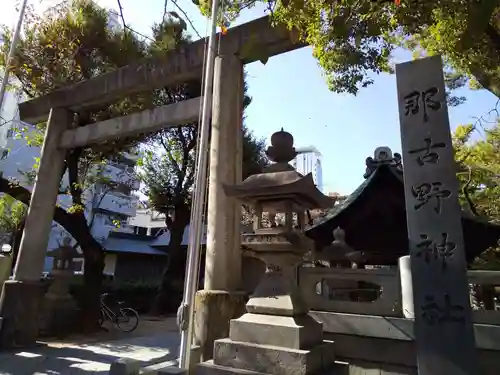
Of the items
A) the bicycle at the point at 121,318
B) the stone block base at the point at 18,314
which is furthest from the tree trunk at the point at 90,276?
the stone block base at the point at 18,314

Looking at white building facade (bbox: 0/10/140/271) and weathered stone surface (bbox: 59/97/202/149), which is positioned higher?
white building facade (bbox: 0/10/140/271)

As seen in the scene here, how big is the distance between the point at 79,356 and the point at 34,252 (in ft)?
8.18

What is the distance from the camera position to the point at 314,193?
415 centimetres

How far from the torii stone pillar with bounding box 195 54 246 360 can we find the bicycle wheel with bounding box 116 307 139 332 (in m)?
7.48

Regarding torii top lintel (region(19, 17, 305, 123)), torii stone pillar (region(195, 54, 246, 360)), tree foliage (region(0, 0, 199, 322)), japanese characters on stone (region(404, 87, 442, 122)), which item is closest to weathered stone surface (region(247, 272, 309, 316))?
torii stone pillar (region(195, 54, 246, 360))

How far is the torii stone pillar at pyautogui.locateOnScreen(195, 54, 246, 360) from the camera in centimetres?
489

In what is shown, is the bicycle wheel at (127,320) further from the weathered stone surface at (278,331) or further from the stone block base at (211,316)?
the weathered stone surface at (278,331)

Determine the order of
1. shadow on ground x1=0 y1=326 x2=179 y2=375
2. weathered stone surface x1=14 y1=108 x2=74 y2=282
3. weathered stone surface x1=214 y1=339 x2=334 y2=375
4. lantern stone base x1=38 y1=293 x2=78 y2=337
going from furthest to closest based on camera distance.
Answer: lantern stone base x1=38 y1=293 x2=78 y2=337 < weathered stone surface x1=14 y1=108 x2=74 y2=282 < shadow on ground x1=0 y1=326 x2=179 y2=375 < weathered stone surface x1=214 y1=339 x2=334 y2=375

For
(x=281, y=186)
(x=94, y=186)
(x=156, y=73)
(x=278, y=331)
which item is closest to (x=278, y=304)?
(x=278, y=331)

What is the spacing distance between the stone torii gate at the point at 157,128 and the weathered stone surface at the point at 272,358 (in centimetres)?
93

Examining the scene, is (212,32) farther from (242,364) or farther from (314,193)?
(242,364)

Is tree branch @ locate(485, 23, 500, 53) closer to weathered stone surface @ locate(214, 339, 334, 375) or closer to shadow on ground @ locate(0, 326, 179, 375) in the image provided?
weathered stone surface @ locate(214, 339, 334, 375)

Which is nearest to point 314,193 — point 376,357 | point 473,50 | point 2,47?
point 376,357

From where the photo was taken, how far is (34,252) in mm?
7852
